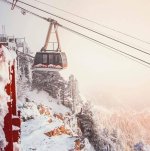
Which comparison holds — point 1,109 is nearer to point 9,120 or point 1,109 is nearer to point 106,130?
point 9,120

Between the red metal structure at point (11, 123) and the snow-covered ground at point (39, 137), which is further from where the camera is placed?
the snow-covered ground at point (39, 137)

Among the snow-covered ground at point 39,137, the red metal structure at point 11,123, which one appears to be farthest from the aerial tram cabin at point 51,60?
the red metal structure at point 11,123

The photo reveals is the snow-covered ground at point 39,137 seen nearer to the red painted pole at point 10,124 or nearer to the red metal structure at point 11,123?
the red metal structure at point 11,123

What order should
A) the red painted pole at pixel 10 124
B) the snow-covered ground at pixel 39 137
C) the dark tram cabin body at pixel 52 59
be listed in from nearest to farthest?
1. the red painted pole at pixel 10 124
2. the dark tram cabin body at pixel 52 59
3. the snow-covered ground at pixel 39 137

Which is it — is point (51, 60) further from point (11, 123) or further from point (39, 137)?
point (11, 123)

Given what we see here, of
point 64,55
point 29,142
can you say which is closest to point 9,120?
point 64,55

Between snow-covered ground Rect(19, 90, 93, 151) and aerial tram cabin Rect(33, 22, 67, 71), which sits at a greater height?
aerial tram cabin Rect(33, 22, 67, 71)

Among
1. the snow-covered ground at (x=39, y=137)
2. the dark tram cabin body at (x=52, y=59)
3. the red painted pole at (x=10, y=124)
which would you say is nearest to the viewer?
the red painted pole at (x=10, y=124)

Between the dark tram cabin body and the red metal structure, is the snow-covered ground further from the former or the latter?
the red metal structure

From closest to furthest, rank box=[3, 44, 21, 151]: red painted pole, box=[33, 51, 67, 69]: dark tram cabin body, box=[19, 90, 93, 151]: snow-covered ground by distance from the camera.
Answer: box=[3, 44, 21, 151]: red painted pole < box=[33, 51, 67, 69]: dark tram cabin body < box=[19, 90, 93, 151]: snow-covered ground

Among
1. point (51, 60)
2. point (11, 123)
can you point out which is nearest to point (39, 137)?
point (51, 60)

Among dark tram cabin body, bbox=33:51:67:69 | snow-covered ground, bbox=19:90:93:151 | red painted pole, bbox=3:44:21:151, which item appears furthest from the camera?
snow-covered ground, bbox=19:90:93:151

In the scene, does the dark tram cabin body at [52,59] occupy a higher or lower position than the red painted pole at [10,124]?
higher

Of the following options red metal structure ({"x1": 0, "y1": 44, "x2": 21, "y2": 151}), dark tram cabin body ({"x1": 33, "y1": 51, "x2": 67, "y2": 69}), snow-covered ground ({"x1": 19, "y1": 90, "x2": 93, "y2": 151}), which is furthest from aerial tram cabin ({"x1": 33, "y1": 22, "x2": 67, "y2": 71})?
red metal structure ({"x1": 0, "y1": 44, "x2": 21, "y2": 151})
